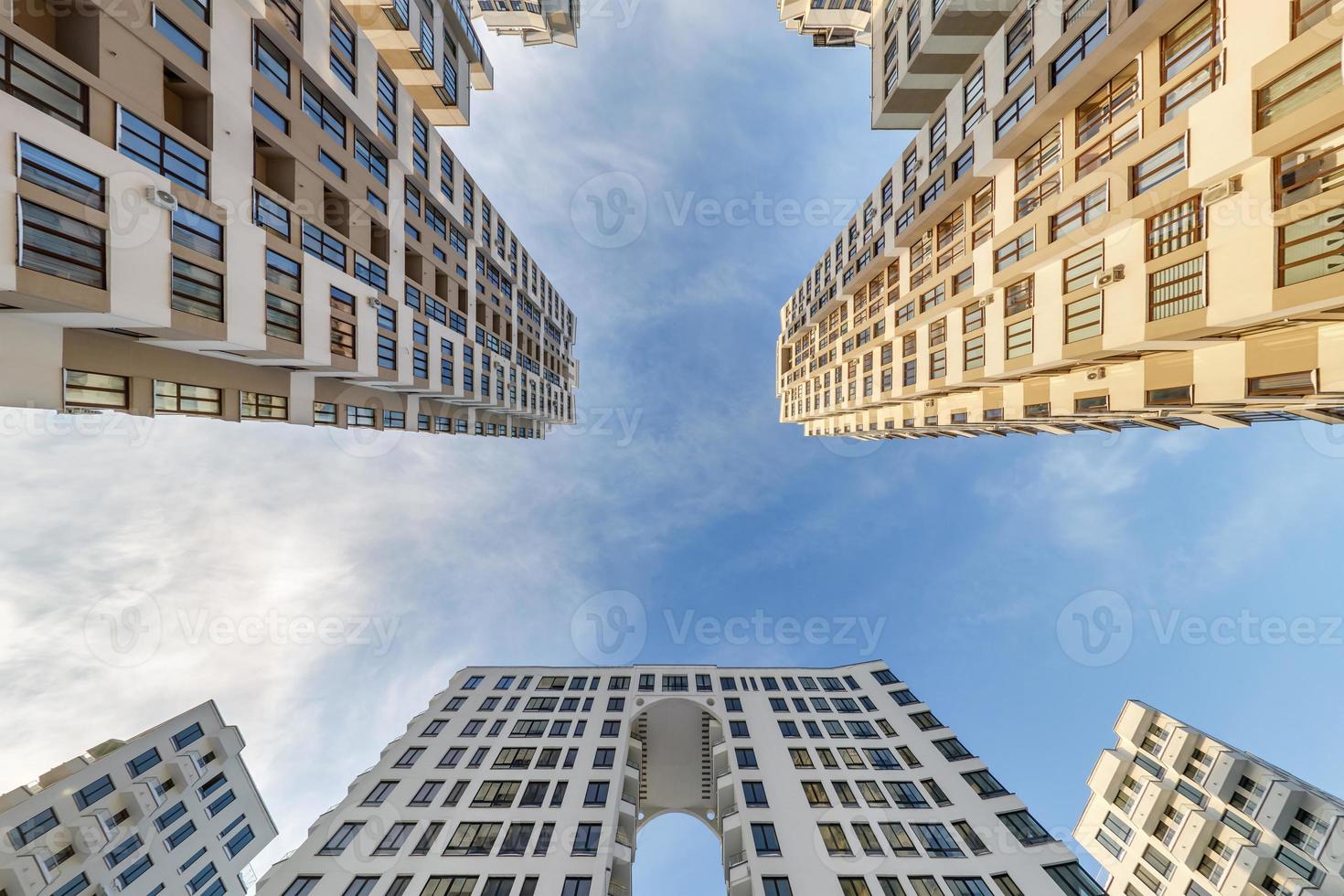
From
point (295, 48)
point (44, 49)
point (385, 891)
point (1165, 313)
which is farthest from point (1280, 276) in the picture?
point (385, 891)

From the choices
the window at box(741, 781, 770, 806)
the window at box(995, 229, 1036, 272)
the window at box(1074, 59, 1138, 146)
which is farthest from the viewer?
the window at box(741, 781, 770, 806)

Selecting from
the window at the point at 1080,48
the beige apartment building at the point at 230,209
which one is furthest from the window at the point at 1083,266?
the beige apartment building at the point at 230,209

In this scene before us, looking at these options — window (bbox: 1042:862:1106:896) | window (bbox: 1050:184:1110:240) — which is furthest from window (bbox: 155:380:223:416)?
window (bbox: 1042:862:1106:896)

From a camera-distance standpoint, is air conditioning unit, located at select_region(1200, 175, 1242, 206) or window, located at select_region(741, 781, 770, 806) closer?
air conditioning unit, located at select_region(1200, 175, 1242, 206)

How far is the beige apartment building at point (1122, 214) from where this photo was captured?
11.4 metres

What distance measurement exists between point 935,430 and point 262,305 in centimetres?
4681

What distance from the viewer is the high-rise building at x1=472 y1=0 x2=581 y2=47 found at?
198 feet

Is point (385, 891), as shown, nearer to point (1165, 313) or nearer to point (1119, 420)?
point (1165, 313)

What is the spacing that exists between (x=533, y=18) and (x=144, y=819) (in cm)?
9573

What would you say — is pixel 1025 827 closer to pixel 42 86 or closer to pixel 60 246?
pixel 60 246

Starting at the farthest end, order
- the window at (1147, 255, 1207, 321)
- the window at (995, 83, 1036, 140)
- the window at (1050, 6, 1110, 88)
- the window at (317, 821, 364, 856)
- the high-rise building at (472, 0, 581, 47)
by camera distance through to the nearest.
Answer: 1. the high-rise building at (472, 0, 581, 47)
2. the window at (317, 821, 364, 856)
3. the window at (995, 83, 1036, 140)
4. the window at (1050, 6, 1110, 88)
5. the window at (1147, 255, 1207, 321)

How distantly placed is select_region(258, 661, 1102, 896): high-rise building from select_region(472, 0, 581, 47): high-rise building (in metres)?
83.4

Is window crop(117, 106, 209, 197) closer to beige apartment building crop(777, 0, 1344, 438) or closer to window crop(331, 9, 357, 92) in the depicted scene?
window crop(331, 9, 357, 92)

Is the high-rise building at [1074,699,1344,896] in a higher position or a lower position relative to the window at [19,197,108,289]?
lower
